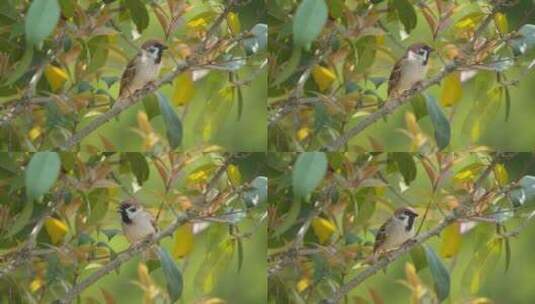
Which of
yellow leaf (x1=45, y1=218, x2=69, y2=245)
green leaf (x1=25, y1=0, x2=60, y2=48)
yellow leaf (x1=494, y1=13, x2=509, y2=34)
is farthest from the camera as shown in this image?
yellow leaf (x1=494, y1=13, x2=509, y2=34)

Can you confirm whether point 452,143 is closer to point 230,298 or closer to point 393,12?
Answer: point 393,12

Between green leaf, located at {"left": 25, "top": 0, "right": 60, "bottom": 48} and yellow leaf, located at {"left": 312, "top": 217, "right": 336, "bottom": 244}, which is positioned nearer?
green leaf, located at {"left": 25, "top": 0, "right": 60, "bottom": 48}

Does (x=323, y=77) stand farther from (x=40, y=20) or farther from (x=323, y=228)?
(x=40, y=20)

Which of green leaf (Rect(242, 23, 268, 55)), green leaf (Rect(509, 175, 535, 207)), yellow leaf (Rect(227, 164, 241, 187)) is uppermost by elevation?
green leaf (Rect(242, 23, 268, 55))

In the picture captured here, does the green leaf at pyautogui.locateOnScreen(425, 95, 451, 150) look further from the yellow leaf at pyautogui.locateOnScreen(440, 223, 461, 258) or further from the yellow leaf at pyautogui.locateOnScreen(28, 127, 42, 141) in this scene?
the yellow leaf at pyautogui.locateOnScreen(28, 127, 42, 141)

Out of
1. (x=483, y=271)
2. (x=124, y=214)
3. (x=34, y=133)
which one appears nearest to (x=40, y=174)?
(x=34, y=133)

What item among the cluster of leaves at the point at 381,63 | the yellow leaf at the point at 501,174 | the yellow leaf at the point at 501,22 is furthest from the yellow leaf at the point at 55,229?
the yellow leaf at the point at 501,22

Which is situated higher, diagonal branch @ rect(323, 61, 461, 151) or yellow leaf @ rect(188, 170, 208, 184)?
diagonal branch @ rect(323, 61, 461, 151)

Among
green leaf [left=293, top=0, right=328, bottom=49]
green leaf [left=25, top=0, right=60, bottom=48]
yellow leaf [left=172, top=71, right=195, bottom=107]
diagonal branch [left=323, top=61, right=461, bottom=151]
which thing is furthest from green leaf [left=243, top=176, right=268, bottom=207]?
green leaf [left=25, top=0, right=60, bottom=48]
